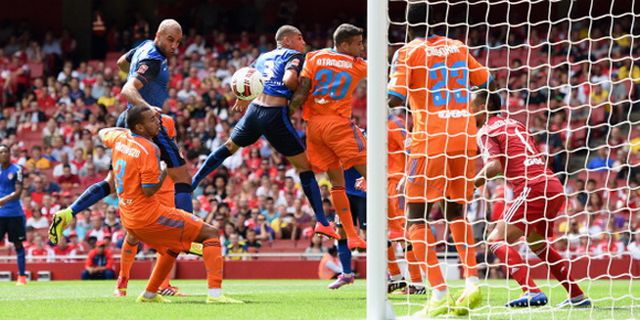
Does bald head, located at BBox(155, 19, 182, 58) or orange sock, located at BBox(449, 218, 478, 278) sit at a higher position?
bald head, located at BBox(155, 19, 182, 58)

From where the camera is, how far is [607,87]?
58.2ft

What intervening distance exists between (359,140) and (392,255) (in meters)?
1.09

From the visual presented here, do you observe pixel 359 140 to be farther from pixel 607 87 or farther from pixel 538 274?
pixel 607 87

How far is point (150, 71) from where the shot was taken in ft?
28.8

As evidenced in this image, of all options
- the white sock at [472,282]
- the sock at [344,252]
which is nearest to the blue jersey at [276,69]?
the sock at [344,252]

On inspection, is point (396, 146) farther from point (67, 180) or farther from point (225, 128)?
point (67, 180)

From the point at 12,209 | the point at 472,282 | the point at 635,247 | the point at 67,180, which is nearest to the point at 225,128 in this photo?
the point at 67,180

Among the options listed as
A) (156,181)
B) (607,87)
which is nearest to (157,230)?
(156,181)

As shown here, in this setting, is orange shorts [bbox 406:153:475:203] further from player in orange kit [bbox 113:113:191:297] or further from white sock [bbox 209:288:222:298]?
player in orange kit [bbox 113:113:191:297]

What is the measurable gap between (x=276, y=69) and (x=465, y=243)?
3314mm

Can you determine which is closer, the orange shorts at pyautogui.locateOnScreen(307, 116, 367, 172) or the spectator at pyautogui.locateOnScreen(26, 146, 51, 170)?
the orange shorts at pyautogui.locateOnScreen(307, 116, 367, 172)

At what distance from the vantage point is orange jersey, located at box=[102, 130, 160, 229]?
7.77 meters

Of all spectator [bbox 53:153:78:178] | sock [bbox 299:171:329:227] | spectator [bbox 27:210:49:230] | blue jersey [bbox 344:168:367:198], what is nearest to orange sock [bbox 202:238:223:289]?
sock [bbox 299:171:329:227]

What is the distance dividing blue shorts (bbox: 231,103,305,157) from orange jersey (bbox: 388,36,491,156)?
263 centimetres
